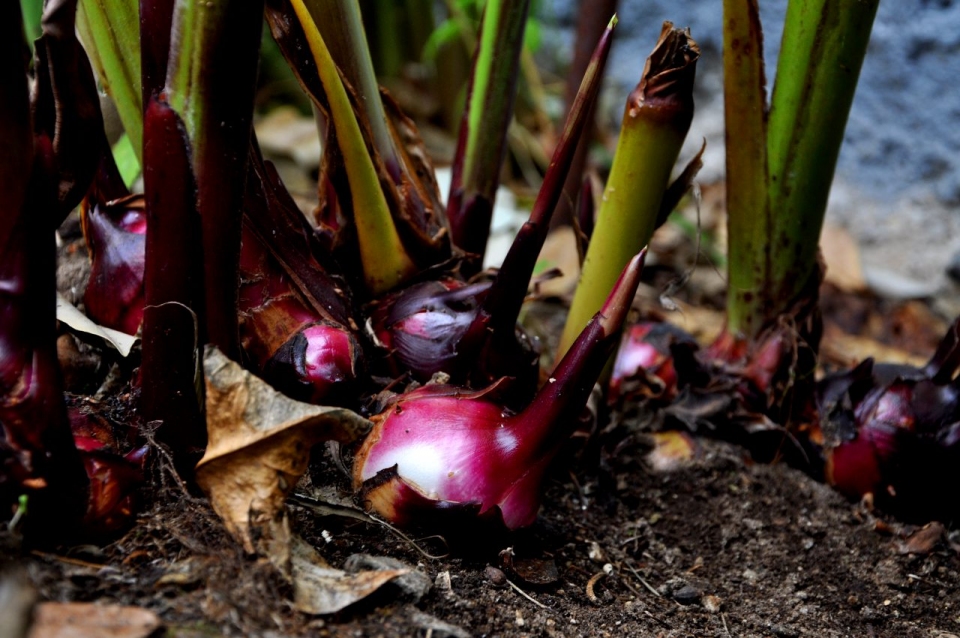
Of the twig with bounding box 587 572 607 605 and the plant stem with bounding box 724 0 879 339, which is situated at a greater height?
the plant stem with bounding box 724 0 879 339

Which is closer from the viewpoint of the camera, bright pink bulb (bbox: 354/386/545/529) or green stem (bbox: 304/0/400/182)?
bright pink bulb (bbox: 354/386/545/529)

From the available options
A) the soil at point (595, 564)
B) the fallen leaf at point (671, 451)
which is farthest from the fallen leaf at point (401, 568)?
the fallen leaf at point (671, 451)

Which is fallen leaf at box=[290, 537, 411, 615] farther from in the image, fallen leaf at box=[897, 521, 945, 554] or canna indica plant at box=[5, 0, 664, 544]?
fallen leaf at box=[897, 521, 945, 554]

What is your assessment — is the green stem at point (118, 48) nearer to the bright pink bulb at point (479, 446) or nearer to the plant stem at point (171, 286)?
the plant stem at point (171, 286)

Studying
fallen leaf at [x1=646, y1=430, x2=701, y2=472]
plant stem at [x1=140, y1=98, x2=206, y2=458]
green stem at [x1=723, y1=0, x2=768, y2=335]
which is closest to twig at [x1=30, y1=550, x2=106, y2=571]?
plant stem at [x1=140, y1=98, x2=206, y2=458]

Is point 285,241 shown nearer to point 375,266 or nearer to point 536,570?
point 375,266

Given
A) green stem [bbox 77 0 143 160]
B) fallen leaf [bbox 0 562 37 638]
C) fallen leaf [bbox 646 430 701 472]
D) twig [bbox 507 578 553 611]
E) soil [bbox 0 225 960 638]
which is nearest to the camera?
fallen leaf [bbox 0 562 37 638]

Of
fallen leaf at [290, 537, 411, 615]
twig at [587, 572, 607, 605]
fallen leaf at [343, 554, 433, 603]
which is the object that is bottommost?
twig at [587, 572, 607, 605]
